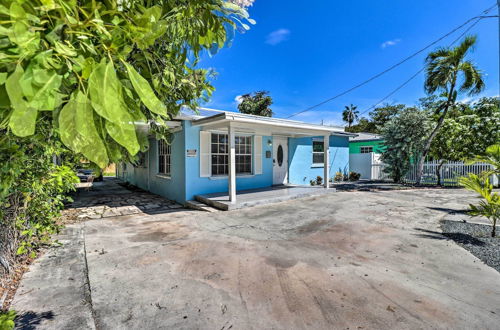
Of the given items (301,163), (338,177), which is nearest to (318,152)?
(301,163)

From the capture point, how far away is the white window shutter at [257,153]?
32.3 ft

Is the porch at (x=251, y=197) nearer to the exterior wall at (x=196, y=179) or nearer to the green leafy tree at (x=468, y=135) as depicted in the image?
the exterior wall at (x=196, y=179)

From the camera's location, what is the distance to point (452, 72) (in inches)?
442

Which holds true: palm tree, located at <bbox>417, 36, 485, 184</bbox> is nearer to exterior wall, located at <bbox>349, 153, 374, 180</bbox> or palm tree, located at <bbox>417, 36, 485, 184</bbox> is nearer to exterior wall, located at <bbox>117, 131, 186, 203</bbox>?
exterior wall, located at <bbox>349, 153, 374, 180</bbox>

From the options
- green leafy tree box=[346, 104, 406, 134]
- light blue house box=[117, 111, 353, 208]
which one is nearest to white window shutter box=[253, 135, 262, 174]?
light blue house box=[117, 111, 353, 208]

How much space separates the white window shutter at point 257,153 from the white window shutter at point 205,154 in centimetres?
219

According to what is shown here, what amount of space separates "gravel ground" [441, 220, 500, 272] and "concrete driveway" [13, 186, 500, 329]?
0.62 ft

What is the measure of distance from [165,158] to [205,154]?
251 cm

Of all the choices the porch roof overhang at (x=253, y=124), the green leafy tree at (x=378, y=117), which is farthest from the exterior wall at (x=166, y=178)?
the green leafy tree at (x=378, y=117)

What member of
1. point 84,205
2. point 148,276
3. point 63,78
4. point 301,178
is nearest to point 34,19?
point 63,78

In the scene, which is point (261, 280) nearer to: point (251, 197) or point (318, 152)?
point (251, 197)

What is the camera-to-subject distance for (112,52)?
2.15ft

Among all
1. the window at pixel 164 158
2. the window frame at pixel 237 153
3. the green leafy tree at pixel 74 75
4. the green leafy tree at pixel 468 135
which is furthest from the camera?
the green leafy tree at pixel 468 135

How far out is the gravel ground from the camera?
3719 millimetres
